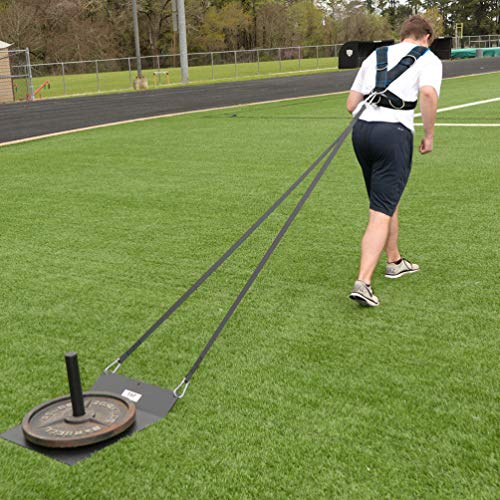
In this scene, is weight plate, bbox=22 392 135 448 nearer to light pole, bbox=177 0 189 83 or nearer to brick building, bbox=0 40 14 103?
brick building, bbox=0 40 14 103

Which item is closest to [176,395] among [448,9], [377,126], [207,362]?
[207,362]

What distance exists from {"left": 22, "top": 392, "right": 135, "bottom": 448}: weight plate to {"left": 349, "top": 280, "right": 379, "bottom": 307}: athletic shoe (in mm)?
1670

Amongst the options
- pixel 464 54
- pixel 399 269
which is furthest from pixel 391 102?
pixel 464 54

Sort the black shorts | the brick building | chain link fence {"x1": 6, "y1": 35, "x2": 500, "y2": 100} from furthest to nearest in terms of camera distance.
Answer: chain link fence {"x1": 6, "y1": 35, "x2": 500, "y2": 100} < the brick building < the black shorts

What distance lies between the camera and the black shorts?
430 cm

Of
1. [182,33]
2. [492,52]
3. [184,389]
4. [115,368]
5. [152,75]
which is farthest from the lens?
[492,52]

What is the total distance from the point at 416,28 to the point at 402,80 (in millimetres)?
356

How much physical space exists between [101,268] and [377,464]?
3.12 meters

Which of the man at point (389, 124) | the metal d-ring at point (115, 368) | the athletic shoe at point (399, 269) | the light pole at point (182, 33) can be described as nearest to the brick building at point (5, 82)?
the light pole at point (182, 33)

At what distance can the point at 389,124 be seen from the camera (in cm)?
429

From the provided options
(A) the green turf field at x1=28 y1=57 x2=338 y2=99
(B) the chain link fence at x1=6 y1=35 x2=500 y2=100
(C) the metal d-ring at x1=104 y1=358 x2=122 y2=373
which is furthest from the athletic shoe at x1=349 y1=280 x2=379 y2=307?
(A) the green turf field at x1=28 y1=57 x2=338 y2=99

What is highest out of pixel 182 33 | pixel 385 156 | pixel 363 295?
pixel 182 33

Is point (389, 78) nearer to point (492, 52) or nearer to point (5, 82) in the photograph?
point (5, 82)

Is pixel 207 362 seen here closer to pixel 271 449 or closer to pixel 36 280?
pixel 271 449
